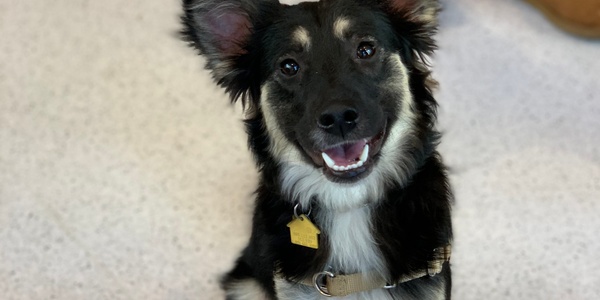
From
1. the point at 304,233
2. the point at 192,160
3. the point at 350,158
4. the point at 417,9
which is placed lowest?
the point at 192,160

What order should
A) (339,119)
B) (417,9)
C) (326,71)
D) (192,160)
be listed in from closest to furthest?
(339,119)
(326,71)
(417,9)
(192,160)

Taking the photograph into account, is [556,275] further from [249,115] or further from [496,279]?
[249,115]

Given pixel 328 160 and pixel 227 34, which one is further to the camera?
pixel 227 34

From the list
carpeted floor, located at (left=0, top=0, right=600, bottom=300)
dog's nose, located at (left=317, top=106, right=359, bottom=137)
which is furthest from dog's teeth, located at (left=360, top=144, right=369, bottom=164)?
carpeted floor, located at (left=0, top=0, right=600, bottom=300)

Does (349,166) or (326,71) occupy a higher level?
(326,71)

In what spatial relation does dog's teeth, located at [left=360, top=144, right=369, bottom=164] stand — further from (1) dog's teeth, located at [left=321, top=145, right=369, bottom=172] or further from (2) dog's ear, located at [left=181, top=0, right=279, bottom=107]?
(2) dog's ear, located at [left=181, top=0, right=279, bottom=107]

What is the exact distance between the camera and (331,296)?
5.74ft

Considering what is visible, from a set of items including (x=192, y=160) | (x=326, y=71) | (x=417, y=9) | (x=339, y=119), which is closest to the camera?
(x=339, y=119)

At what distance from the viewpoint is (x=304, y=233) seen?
5.69 feet

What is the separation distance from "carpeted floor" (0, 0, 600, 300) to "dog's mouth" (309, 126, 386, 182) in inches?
25.5

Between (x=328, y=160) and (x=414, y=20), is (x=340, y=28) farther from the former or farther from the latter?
(x=328, y=160)

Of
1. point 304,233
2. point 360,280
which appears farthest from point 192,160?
point 360,280

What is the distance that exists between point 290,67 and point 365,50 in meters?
0.22

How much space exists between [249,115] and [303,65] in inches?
10.9
